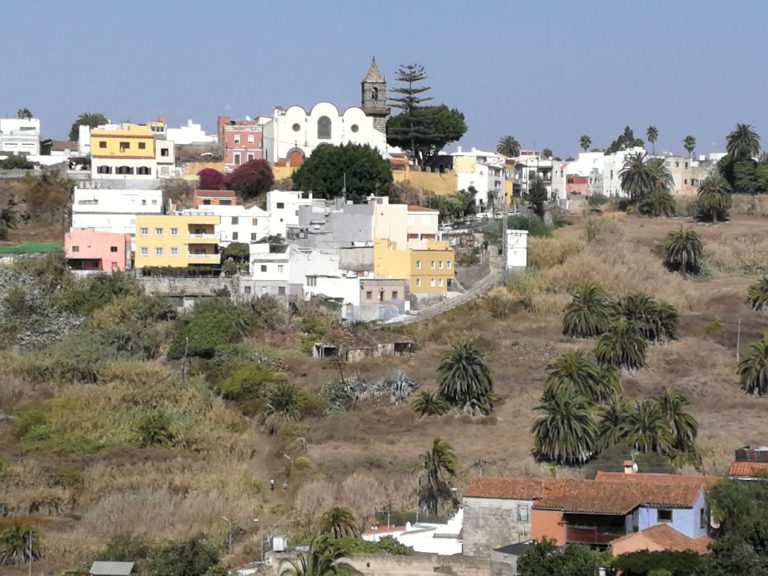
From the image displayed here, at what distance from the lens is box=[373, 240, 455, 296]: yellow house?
77438 millimetres

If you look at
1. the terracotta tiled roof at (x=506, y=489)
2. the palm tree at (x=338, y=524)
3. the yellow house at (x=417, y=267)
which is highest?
the yellow house at (x=417, y=267)

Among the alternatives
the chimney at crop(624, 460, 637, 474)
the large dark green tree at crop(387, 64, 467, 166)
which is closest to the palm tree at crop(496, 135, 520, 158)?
the large dark green tree at crop(387, 64, 467, 166)

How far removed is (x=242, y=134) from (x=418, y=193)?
9.62 metres

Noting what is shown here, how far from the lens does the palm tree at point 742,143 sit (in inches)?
3821

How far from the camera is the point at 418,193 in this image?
298 ft

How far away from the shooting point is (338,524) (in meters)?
49.0

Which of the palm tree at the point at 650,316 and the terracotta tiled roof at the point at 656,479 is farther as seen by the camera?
the palm tree at the point at 650,316

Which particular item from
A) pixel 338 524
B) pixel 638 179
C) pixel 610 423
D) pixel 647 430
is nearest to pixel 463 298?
pixel 610 423

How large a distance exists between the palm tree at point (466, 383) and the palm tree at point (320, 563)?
70.5 feet

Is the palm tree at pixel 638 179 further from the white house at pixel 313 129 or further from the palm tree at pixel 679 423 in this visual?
the palm tree at pixel 679 423

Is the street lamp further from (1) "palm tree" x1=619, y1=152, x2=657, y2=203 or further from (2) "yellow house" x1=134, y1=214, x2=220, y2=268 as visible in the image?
(1) "palm tree" x1=619, y1=152, x2=657, y2=203

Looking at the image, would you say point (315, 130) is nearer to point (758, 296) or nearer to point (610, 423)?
point (758, 296)

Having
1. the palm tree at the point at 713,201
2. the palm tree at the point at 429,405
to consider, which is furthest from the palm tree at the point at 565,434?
the palm tree at the point at 713,201

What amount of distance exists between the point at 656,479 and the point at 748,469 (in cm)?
234
